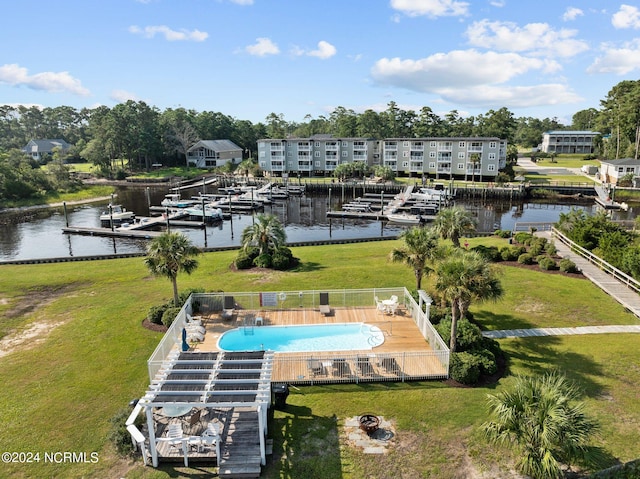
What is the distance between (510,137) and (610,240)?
95.5 m

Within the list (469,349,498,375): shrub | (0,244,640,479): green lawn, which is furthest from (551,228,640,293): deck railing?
(469,349,498,375): shrub

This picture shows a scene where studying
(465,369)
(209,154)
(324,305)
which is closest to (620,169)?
(324,305)

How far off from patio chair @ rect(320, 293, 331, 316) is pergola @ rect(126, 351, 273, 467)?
8471 millimetres

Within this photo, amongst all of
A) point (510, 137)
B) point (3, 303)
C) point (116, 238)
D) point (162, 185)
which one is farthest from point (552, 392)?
point (510, 137)

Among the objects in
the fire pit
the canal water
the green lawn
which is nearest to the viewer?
the green lawn

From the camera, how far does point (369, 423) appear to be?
594 inches

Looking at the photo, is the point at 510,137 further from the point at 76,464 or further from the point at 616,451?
the point at 76,464

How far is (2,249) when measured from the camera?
53.3 meters

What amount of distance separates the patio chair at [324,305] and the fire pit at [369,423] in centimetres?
962

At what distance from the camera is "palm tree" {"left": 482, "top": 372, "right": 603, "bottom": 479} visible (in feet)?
39.1

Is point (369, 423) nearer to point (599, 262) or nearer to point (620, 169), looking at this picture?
point (599, 262)

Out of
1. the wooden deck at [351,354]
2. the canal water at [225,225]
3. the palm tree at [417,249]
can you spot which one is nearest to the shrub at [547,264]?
the palm tree at [417,249]

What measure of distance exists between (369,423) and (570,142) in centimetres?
16163

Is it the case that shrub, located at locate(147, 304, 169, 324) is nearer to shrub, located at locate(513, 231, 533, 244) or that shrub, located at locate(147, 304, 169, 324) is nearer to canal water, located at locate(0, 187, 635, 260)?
canal water, located at locate(0, 187, 635, 260)
